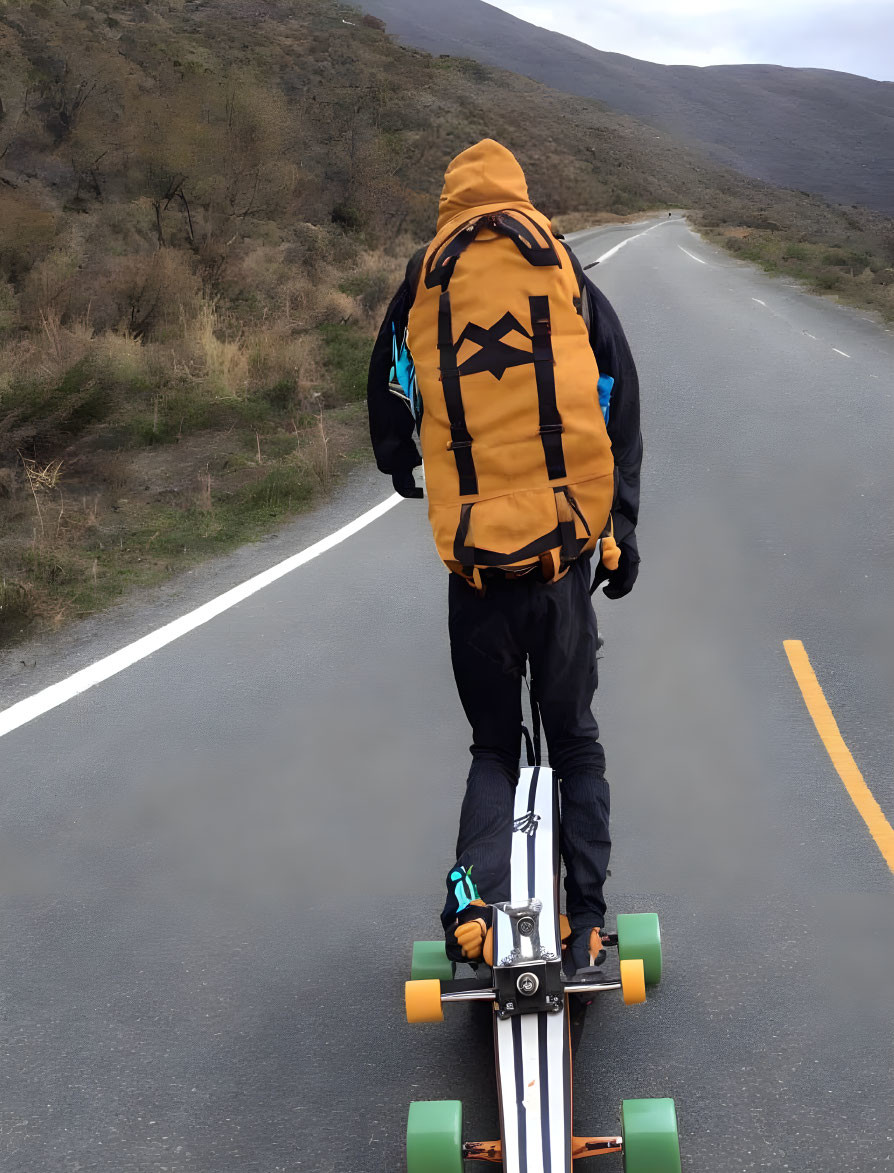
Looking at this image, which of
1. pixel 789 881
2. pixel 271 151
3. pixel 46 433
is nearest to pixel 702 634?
pixel 789 881

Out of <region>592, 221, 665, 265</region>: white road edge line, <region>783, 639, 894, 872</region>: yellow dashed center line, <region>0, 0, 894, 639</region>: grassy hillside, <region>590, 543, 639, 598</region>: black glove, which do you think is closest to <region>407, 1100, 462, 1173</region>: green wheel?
<region>590, 543, 639, 598</region>: black glove

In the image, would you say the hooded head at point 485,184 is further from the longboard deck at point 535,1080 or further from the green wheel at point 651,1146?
the green wheel at point 651,1146

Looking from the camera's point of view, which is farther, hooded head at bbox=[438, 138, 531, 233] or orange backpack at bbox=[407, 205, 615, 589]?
hooded head at bbox=[438, 138, 531, 233]

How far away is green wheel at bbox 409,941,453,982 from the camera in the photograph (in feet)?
11.6

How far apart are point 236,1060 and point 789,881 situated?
6.50ft

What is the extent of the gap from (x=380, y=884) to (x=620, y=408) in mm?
2076

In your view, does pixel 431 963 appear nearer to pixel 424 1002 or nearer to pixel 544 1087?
pixel 424 1002

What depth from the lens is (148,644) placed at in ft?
22.6

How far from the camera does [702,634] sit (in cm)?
686

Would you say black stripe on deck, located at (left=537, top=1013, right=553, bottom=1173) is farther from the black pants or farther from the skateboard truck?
the black pants

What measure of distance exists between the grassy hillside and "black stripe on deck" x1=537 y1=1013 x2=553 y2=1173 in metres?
5.14

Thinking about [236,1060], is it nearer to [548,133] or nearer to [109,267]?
[109,267]

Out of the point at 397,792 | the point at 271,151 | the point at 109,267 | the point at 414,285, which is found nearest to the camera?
the point at 414,285

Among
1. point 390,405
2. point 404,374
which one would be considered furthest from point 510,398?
point 390,405
